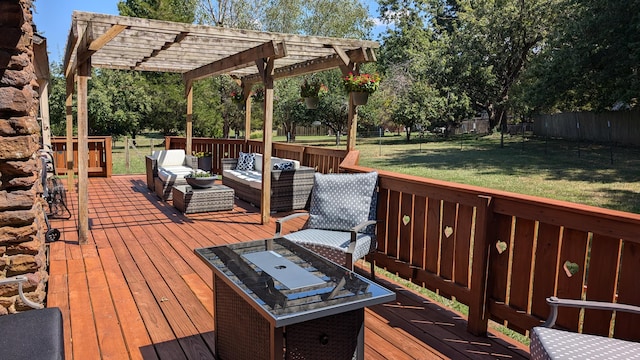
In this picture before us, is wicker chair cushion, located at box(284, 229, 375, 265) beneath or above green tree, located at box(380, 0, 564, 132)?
beneath

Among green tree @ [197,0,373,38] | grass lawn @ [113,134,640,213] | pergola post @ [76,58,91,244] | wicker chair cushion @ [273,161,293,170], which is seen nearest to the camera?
pergola post @ [76,58,91,244]

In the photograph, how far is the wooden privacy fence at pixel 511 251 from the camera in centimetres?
220

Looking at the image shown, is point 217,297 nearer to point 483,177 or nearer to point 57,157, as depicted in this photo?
point 57,157

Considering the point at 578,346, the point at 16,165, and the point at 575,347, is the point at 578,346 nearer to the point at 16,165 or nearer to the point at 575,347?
the point at 575,347

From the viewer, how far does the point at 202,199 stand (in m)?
6.16

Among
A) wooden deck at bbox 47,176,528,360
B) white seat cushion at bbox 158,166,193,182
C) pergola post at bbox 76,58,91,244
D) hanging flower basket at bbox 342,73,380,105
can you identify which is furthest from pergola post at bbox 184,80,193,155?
hanging flower basket at bbox 342,73,380,105

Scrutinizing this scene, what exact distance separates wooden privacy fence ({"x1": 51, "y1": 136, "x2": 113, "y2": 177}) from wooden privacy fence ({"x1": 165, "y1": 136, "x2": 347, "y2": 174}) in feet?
4.34

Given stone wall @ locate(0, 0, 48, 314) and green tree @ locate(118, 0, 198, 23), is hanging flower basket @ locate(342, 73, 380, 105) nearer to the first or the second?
stone wall @ locate(0, 0, 48, 314)

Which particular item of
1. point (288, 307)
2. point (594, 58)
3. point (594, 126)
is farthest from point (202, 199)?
point (594, 126)

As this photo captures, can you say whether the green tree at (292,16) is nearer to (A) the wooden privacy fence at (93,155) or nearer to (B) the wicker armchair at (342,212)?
(A) the wooden privacy fence at (93,155)

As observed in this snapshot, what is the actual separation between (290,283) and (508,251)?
1465mm

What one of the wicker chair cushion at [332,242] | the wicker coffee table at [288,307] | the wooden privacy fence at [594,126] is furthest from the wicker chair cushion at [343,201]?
the wooden privacy fence at [594,126]

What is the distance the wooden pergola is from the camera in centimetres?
463

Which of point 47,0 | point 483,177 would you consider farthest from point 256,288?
point 483,177
